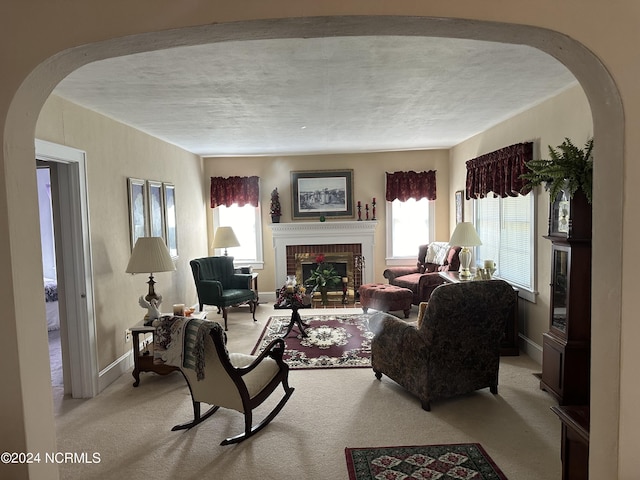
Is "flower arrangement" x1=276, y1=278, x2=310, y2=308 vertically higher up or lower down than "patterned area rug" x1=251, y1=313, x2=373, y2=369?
higher up

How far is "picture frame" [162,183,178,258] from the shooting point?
5.43m

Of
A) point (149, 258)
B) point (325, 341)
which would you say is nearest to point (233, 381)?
point (149, 258)

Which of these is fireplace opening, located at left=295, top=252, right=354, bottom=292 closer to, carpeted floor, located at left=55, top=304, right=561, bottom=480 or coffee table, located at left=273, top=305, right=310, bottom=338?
coffee table, located at left=273, top=305, right=310, bottom=338

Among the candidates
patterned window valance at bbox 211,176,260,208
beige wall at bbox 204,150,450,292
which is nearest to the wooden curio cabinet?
beige wall at bbox 204,150,450,292

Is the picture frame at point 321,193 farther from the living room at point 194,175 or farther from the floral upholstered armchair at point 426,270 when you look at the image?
the floral upholstered armchair at point 426,270

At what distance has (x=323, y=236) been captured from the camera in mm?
7211

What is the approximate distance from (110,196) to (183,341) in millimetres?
2114

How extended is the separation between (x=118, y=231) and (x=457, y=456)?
11.8ft

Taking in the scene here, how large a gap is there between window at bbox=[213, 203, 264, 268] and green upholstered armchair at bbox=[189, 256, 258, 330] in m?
0.97

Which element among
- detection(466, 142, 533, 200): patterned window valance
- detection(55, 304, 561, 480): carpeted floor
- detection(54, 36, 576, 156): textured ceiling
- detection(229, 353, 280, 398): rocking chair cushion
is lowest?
detection(55, 304, 561, 480): carpeted floor

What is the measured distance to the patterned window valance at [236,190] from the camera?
715 centimetres

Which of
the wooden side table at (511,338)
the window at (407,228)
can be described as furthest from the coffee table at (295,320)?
the window at (407,228)

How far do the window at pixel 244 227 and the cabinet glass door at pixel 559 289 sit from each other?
4958mm

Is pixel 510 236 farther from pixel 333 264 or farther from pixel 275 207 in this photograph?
pixel 275 207
